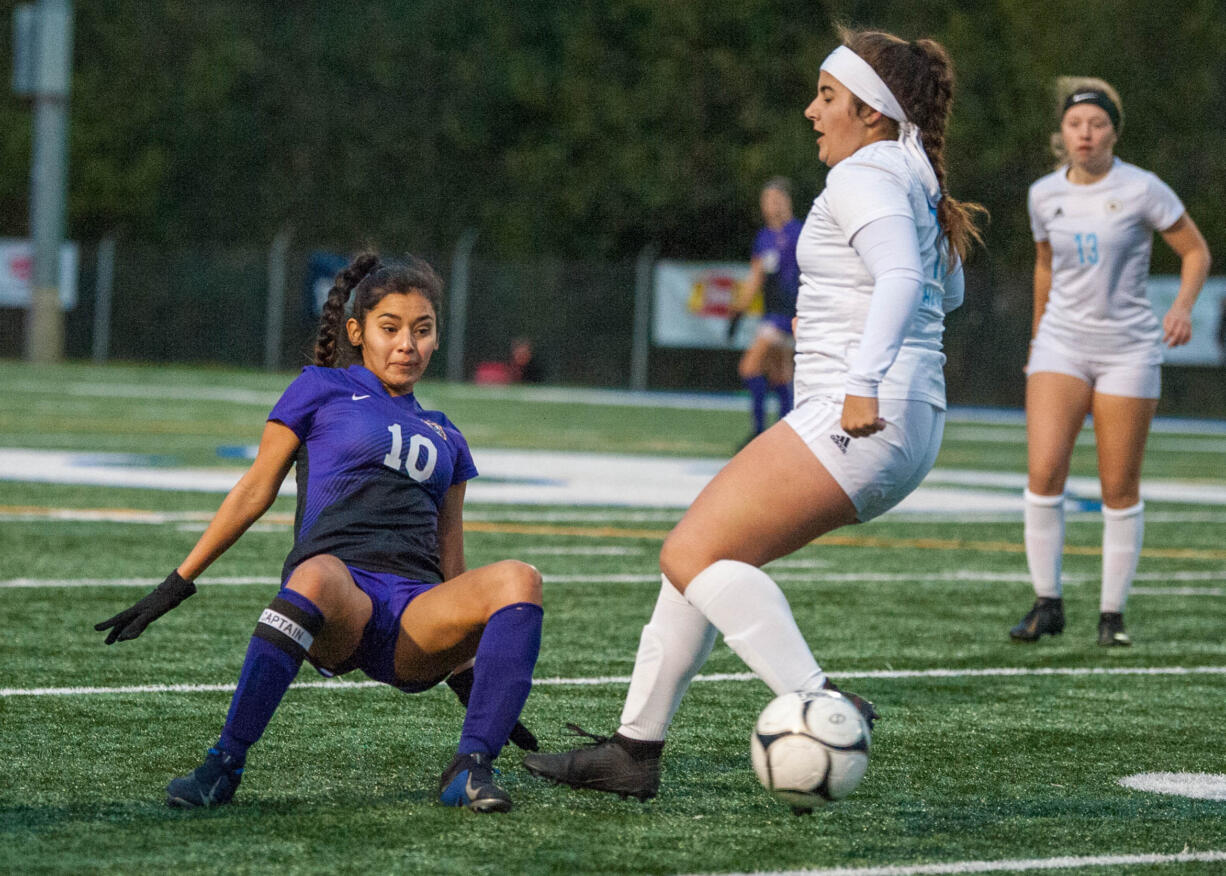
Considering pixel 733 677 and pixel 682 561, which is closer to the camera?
pixel 682 561

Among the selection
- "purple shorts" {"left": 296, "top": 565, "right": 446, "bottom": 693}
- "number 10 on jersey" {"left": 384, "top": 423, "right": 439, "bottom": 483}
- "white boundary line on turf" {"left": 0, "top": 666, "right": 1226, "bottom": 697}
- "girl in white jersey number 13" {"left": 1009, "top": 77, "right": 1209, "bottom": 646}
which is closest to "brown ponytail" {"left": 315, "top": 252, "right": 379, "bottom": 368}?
"number 10 on jersey" {"left": 384, "top": 423, "right": 439, "bottom": 483}

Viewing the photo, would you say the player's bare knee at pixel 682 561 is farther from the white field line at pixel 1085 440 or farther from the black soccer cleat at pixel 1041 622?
the white field line at pixel 1085 440

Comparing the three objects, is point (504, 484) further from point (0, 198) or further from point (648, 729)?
point (0, 198)

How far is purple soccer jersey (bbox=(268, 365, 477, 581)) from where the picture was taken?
169 inches

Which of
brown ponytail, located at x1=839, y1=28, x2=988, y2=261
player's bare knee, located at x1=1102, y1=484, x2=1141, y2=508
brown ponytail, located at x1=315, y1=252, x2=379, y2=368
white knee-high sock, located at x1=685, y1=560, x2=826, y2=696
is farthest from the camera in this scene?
player's bare knee, located at x1=1102, y1=484, x2=1141, y2=508

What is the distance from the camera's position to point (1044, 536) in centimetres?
723

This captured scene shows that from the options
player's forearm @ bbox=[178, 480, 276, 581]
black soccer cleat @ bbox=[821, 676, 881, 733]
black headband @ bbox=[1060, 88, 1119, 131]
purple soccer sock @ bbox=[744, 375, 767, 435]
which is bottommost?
purple soccer sock @ bbox=[744, 375, 767, 435]

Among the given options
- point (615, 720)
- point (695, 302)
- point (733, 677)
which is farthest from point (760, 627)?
point (695, 302)

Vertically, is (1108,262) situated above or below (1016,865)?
above

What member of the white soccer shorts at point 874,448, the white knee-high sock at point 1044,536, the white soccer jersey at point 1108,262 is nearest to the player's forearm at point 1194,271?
the white soccer jersey at point 1108,262

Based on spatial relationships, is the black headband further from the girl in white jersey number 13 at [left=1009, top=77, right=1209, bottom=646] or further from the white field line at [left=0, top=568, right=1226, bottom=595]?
the white field line at [left=0, top=568, right=1226, bottom=595]

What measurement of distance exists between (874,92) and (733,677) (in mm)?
2357

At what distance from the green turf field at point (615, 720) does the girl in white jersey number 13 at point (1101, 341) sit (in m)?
0.32

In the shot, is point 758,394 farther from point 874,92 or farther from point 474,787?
point 474,787
